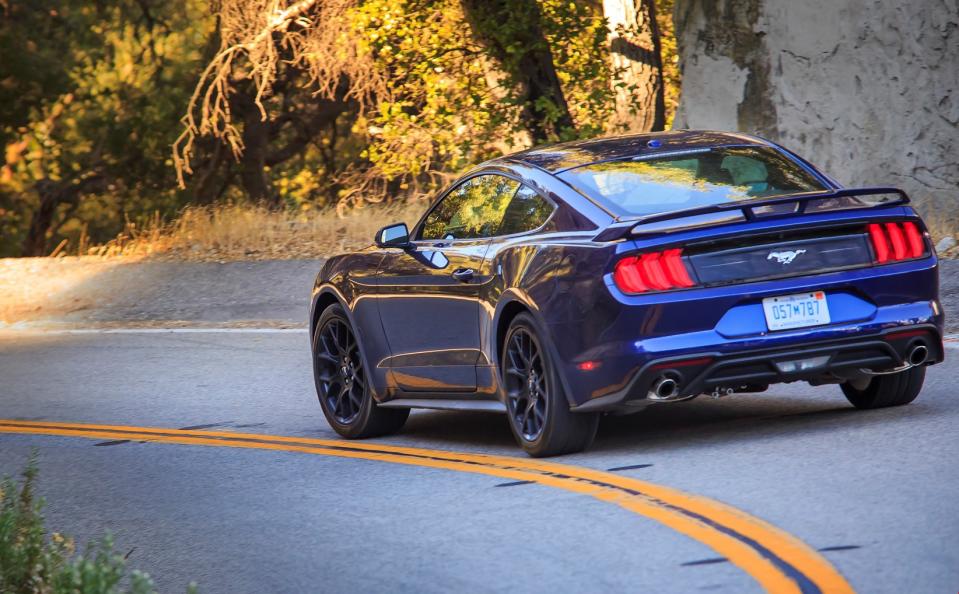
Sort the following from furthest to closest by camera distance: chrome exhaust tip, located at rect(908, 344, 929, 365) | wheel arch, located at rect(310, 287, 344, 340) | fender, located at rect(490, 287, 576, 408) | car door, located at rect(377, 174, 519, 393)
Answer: wheel arch, located at rect(310, 287, 344, 340) < car door, located at rect(377, 174, 519, 393) < chrome exhaust tip, located at rect(908, 344, 929, 365) < fender, located at rect(490, 287, 576, 408)

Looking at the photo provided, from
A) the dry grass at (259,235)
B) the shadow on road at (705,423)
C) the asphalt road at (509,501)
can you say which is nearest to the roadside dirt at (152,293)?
the dry grass at (259,235)

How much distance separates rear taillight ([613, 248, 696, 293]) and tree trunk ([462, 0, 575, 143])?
13606mm

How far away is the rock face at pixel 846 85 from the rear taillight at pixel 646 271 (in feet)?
30.6

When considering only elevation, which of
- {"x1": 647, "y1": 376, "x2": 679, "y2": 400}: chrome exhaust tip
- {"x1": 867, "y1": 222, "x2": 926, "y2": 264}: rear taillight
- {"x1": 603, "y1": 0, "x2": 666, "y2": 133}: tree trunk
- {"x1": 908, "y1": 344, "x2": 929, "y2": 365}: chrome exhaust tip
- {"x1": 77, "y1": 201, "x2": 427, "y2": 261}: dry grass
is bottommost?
{"x1": 908, "y1": 344, "x2": 929, "y2": 365}: chrome exhaust tip

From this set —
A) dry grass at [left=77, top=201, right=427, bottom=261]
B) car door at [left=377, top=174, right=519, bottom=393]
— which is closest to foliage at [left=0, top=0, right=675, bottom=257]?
dry grass at [left=77, top=201, right=427, bottom=261]

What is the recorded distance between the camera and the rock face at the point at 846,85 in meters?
16.8

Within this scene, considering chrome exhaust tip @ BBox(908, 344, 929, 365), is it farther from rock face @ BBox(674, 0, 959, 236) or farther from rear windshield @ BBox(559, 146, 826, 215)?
rock face @ BBox(674, 0, 959, 236)

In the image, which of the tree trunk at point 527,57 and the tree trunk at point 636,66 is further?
the tree trunk at point 636,66

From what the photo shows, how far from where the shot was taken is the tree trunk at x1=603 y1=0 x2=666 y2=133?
2162cm

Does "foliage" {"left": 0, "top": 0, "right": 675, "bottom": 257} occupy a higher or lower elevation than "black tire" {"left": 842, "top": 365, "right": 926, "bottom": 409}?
higher

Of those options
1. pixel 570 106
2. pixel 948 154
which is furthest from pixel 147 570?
pixel 570 106

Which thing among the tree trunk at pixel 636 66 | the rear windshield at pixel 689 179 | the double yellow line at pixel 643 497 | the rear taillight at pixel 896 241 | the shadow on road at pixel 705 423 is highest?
the tree trunk at pixel 636 66

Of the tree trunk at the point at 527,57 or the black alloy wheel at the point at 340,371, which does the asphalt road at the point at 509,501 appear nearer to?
the black alloy wheel at the point at 340,371

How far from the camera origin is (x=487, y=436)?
9484mm
